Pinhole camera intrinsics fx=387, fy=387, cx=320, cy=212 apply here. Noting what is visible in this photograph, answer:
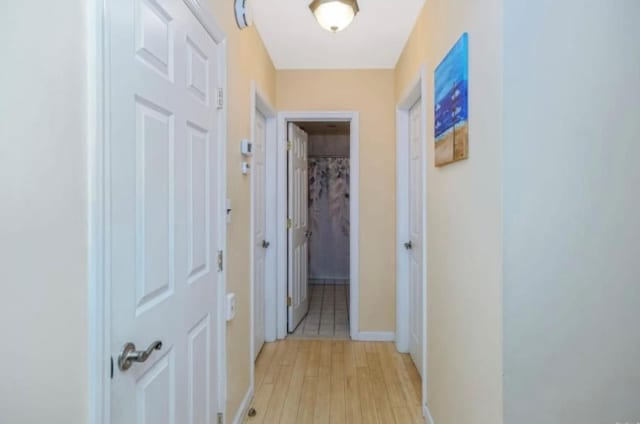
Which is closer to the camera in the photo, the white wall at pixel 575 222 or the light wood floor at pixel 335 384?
the white wall at pixel 575 222

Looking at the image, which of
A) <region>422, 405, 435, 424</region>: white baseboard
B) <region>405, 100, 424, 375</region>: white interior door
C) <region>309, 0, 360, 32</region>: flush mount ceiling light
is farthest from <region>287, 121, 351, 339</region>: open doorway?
<region>309, 0, 360, 32</region>: flush mount ceiling light

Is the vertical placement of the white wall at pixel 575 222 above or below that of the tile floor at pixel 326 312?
above

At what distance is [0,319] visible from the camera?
0.68 metres

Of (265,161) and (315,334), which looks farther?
(315,334)

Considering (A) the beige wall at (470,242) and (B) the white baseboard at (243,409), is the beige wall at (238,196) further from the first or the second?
(A) the beige wall at (470,242)

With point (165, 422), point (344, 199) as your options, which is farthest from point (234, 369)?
point (344, 199)

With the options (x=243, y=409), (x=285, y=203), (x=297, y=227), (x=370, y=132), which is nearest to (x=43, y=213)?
(x=243, y=409)

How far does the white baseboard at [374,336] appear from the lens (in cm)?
355

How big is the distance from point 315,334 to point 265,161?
5.60 ft

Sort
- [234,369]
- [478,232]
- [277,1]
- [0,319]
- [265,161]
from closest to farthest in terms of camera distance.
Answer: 1. [0,319]
2. [478,232]
3. [234,369]
4. [277,1]
5. [265,161]

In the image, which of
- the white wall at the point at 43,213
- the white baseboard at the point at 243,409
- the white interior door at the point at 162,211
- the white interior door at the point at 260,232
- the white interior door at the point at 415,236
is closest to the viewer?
the white wall at the point at 43,213

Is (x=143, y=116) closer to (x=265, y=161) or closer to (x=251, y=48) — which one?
(x=251, y=48)

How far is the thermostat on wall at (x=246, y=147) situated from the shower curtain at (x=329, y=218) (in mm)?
3656

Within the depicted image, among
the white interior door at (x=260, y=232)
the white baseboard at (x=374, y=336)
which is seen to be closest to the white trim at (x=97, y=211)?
the white interior door at (x=260, y=232)
